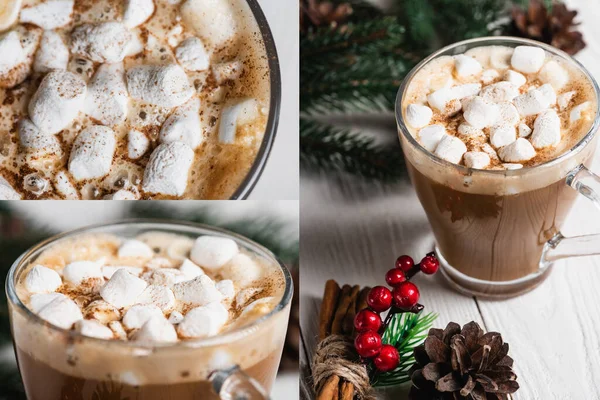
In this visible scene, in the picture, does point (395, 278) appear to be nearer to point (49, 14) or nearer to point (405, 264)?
point (405, 264)

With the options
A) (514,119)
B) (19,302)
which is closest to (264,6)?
(514,119)

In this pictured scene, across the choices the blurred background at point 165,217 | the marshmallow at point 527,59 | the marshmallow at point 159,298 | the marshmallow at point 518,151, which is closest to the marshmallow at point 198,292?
the marshmallow at point 159,298

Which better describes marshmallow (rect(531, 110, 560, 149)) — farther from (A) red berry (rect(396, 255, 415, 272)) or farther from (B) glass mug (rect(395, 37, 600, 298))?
(A) red berry (rect(396, 255, 415, 272))

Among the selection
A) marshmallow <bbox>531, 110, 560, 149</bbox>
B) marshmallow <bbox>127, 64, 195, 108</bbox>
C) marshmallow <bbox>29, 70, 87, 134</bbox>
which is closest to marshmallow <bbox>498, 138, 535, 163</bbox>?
marshmallow <bbox>531, 110, 560, 149</bbox>

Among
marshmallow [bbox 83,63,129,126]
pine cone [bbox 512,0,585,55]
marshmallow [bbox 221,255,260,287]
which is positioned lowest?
pine cone [bbox 512,0,585,55]

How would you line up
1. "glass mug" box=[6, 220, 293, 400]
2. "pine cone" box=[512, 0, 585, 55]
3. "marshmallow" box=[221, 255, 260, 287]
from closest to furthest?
"glass mug" box=[6, 220, 293, 400] → "marshmallow" box=[221, 255, 260, 287] → "pine cone" box=[512, 0, 585, 55]

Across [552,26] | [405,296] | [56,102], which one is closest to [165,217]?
[56,102]
